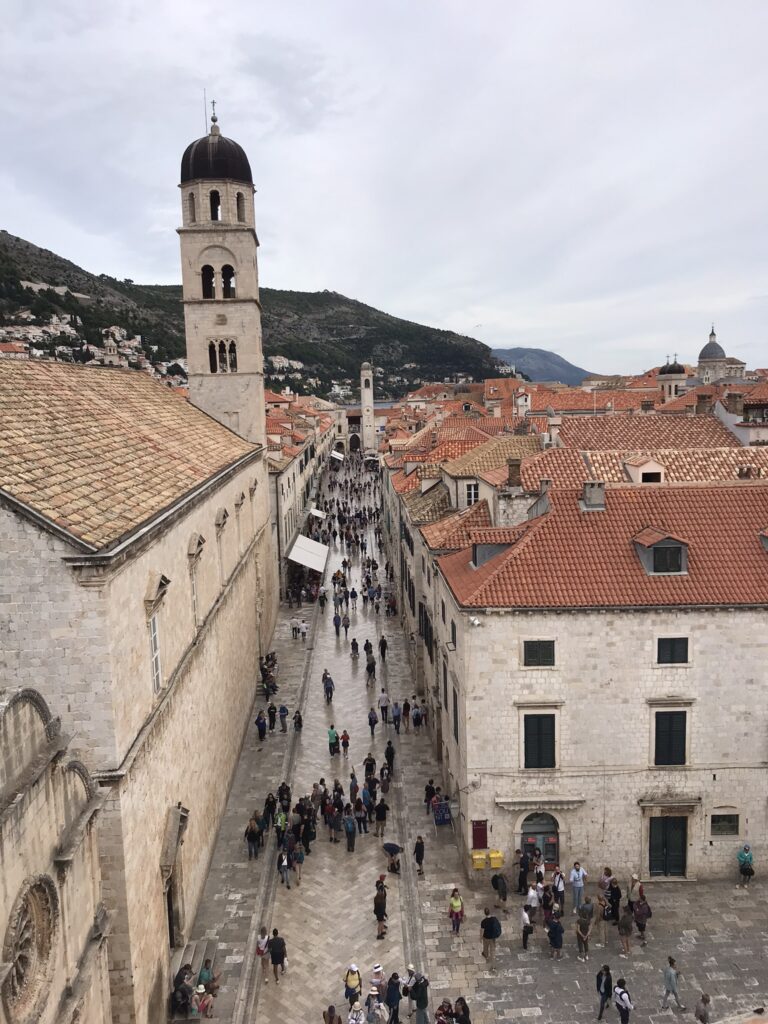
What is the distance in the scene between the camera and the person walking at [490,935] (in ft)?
50.8

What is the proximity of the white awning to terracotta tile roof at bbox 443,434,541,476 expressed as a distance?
13327 millimetres

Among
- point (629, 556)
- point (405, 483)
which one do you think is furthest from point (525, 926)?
point (405, 483)

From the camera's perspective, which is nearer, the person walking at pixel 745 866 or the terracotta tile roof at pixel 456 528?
the person walking at pixel 745 866

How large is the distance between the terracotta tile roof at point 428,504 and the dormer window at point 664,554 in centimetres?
1213

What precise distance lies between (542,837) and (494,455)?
16121 millimetres

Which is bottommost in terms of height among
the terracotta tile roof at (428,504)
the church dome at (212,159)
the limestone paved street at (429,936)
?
the limestone paved street at (429,936)

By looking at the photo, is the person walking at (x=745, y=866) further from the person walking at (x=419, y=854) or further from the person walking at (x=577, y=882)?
the person walking at (x=419, y=854)

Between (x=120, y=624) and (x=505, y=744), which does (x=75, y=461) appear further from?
(x=505, y=744)

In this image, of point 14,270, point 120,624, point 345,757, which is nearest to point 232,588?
point 345,757

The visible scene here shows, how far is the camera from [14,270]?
444ft

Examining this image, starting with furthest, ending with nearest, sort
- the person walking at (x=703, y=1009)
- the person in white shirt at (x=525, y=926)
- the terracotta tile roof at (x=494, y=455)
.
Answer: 1. the terracotta tile roof at (x=494, y=455)
2. the person in white shirt at (x=525, y=926)
3. the person walking at (x=703, y=1009)

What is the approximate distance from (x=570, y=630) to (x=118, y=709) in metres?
9.99

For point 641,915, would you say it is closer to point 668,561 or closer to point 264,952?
point 668,561

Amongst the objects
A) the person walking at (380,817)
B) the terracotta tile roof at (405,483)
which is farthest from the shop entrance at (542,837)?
the terracotta tile roof at (405,483)
